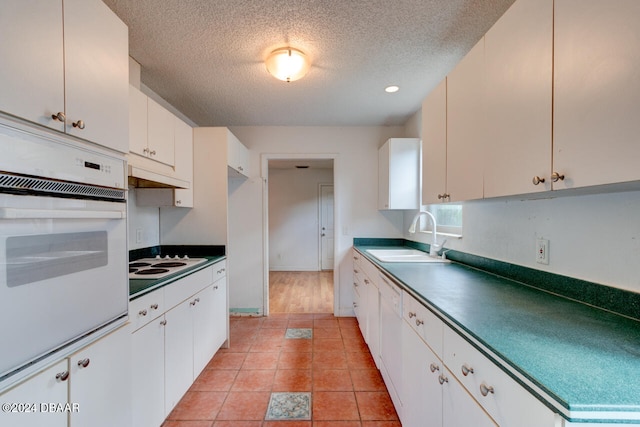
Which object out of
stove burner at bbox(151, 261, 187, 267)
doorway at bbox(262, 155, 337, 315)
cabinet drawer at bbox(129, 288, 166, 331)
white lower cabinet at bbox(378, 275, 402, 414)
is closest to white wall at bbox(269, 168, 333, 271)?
doorway at bbox(262, 155, 337, 315)

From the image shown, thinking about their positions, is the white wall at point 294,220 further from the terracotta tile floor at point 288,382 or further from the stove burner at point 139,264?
the stove burner at point 139,264

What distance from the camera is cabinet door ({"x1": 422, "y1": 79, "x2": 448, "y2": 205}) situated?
1712mm

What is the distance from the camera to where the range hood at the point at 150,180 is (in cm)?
170

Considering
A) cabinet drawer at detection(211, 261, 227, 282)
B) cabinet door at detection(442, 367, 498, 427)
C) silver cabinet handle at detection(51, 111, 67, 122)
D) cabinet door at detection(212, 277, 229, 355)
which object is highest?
silver cabinet handle at detection(51, 111, 67, 122)

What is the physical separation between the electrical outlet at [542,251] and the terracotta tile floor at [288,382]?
1.26 meters

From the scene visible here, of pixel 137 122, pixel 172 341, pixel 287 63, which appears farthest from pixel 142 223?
pixel 287 63

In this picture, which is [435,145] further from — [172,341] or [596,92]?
[172,341]

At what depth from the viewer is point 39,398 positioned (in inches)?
33.7

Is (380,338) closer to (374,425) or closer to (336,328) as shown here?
(374,425)

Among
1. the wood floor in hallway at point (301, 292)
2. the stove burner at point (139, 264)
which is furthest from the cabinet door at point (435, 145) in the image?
the wood floor in hallway at point (301, 292)

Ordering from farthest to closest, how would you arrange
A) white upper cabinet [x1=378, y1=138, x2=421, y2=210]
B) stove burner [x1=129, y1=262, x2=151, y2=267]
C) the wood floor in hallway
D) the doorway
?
the doorway, the wood floor in hallway, white upper cabinet [x1=378, y1=138, x2=421, y2=210], stove burner [x1=129, y1=262, x2=151, y2=267]

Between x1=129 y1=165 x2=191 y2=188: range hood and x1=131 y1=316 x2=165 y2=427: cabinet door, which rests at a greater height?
x1=129 y1=165 x2=191 y2=188: range hood

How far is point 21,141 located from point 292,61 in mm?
1487

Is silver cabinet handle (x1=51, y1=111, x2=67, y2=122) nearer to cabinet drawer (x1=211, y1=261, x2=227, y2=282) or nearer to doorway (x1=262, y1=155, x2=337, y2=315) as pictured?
cabinet drawer (x1=211, y1=261, x2=227, y2=282)
